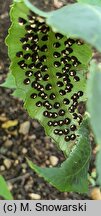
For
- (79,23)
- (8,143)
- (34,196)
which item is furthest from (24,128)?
(79,23)

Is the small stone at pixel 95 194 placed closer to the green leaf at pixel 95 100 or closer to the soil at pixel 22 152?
the soil at pixel 22 152

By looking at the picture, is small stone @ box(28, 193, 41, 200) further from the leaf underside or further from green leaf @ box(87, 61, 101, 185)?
green leaf @ box(87, 61, 101, 185)

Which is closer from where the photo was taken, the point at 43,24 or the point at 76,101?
the point at 43,24

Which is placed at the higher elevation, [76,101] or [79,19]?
[76,101]

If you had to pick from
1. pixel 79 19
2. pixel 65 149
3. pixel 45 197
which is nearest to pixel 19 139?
pixel 45 197

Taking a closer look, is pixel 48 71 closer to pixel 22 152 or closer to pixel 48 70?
pixel 48 70

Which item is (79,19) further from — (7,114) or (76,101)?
(7,114)

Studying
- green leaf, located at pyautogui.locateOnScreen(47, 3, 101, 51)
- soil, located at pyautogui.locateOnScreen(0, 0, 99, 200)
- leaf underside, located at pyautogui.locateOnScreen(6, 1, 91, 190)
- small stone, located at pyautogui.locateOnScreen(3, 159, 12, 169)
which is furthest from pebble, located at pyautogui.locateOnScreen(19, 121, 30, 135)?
green leaf, located at pyautogui.locateOnScreen(47, 3, 101, 51)
